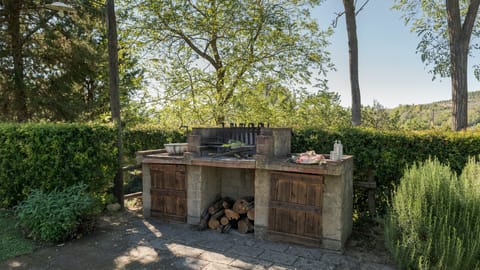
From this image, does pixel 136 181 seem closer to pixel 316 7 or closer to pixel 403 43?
pixel 316 7

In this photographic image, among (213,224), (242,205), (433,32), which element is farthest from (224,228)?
(433,32)

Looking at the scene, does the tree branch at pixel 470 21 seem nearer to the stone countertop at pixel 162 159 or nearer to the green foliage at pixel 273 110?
the green foliage at pixel 273 110

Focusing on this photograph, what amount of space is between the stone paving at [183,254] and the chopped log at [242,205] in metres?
0.35

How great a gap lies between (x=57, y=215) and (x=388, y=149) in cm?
487

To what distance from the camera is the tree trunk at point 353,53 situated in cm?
704

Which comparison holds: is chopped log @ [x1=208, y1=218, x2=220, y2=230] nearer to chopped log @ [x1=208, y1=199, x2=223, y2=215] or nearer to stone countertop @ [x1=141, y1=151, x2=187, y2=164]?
chopped log @ [x1=208, y1=199, x2=223, y2=215]

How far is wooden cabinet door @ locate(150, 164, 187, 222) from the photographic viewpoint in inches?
180

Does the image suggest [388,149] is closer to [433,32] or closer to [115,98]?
[115,98]

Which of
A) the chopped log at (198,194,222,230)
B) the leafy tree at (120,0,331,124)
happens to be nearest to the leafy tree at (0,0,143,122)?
the leafy tree at (120,0,331,124)

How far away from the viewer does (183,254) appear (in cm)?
350

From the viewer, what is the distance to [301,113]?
9508mm

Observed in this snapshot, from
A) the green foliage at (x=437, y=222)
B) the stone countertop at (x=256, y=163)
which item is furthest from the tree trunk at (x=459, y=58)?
the stone countertop at (x=256, y=163)

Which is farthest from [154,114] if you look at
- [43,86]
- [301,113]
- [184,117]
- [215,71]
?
[301,113]

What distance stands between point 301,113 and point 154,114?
16.3 ft
